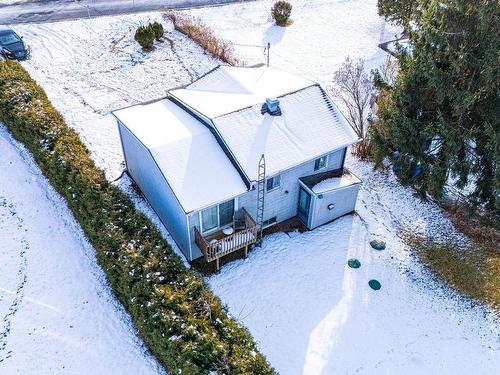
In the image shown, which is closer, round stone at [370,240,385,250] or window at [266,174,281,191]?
window at [266,174,281,191]

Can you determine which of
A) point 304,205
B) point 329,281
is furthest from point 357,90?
point 329,281

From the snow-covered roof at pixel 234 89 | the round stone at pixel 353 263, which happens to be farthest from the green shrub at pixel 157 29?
the round stone at pixel 353 263

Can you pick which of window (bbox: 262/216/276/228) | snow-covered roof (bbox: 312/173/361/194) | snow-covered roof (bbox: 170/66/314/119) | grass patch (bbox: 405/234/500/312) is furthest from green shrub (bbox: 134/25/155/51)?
grass patch (bbox: 405/234/500/312)

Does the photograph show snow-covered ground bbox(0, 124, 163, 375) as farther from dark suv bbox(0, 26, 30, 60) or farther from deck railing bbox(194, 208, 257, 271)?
dark suv bbox(0, 26, 30, 60)

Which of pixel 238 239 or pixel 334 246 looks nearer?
pixel 238 239

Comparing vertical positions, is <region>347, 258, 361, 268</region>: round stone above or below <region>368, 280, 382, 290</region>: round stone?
above

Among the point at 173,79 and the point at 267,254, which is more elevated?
the point at 173,79

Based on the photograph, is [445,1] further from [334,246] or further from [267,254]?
[267,254]

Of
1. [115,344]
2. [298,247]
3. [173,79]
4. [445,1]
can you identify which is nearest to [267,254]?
[298,247]
